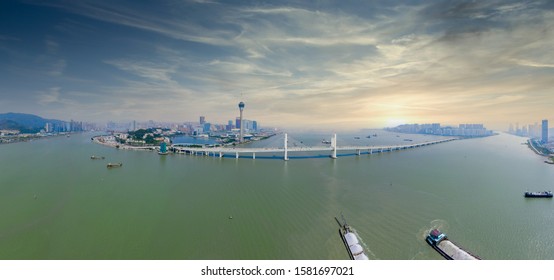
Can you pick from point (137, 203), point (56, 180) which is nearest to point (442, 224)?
point (137, 203)

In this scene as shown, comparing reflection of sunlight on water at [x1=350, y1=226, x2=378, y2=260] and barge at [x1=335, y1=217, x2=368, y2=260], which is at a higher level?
barge at [x1=335, y1=217, x2=368, y2=260]

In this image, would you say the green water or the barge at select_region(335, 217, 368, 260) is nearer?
the barge at select_region(335, 217, 368, 260)

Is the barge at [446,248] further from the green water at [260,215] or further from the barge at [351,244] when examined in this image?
the barge at [351,244]

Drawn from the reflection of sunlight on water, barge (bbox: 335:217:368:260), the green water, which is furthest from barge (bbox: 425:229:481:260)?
barge (bbox: 335:217:368:260)

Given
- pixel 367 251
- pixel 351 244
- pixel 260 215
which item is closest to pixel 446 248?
pixel 367 251

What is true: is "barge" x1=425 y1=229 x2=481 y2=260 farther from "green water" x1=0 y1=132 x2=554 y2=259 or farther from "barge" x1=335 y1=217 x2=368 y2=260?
"barge" x1=335 y1=217 x2=368 y2=260

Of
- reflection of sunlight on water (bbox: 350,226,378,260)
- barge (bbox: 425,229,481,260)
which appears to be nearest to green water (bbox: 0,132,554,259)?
reflection of sunlight on water (bbox: 350,226,378,260)
